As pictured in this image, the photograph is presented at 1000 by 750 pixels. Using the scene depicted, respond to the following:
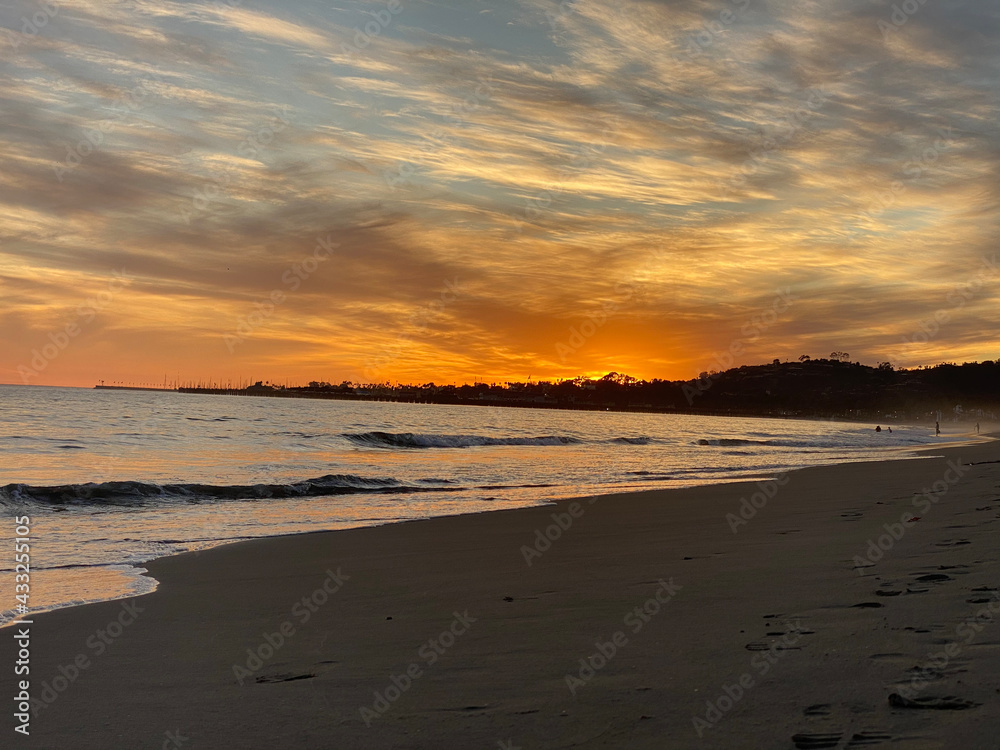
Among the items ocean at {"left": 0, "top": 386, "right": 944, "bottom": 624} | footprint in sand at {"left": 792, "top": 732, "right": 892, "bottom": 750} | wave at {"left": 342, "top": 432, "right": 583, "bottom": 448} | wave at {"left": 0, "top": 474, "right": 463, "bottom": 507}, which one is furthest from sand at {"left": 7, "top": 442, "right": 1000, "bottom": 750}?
wave at {"left": 342, "top": 432, "right": 583, "bottom": 448}

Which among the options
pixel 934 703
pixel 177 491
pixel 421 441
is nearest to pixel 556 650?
pixel 934 703

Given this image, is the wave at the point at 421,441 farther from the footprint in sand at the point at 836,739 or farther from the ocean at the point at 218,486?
the footprint in sand at the point at 836,739

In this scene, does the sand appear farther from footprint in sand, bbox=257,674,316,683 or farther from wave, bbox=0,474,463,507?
wave, bbox=0,474,463,507

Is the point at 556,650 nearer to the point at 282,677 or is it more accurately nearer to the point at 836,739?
the point at 282,677

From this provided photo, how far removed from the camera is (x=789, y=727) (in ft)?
10.8

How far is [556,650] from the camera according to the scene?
15.8ft

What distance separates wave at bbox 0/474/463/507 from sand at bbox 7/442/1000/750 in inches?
333

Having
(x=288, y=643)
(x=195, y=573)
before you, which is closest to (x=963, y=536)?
(x=288, y=643)

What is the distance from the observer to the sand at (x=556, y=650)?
11.5 feet

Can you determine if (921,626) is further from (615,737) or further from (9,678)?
(9,678)

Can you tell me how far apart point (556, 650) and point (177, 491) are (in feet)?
50.6

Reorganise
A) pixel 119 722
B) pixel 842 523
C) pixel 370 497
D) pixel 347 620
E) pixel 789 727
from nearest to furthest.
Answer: pixel 789 727
pixel 119 722
pixel 347 620
pixel 842 523
pixel 370 497

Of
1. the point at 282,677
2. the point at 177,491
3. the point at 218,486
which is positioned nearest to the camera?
the point at 282,677

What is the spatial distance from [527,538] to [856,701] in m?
7.77
